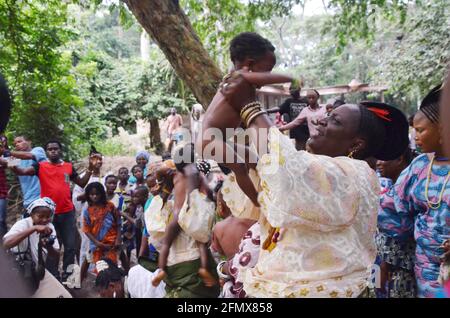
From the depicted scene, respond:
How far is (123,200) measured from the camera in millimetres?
6262

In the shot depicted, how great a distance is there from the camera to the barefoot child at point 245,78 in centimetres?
208

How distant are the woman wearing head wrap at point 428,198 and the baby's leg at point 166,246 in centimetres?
159

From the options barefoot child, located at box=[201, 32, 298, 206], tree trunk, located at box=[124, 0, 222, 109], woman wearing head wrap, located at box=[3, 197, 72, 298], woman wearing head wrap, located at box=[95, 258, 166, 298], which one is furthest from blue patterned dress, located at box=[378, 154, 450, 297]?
woman wearing head wrap, located at box=[3, 197, 72, 298]

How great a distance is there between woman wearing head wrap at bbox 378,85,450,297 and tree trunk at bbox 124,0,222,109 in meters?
2.07

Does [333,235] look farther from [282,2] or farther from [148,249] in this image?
[282,2]

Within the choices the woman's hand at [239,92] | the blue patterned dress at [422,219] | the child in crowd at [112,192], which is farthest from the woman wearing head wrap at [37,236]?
the blue patterned dress at [422,219]

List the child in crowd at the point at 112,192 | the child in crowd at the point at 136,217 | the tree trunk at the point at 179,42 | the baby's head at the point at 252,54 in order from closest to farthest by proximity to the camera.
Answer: the baby's head at the point at 252,54 < the tree trunk at the point at 179,42 < the child in crowd at the point at 136,217 < the child in crowd at the point at 112,192

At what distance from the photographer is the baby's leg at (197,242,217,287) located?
135 inches

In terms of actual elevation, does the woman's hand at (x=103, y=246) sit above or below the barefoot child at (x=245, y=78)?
below

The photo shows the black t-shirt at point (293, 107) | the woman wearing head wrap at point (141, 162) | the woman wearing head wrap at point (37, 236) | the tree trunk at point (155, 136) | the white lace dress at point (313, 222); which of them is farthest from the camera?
the tree trunk at point (155, 136)

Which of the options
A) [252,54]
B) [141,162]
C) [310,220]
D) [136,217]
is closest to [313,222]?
[310,220]

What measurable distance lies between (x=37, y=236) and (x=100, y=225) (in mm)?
972

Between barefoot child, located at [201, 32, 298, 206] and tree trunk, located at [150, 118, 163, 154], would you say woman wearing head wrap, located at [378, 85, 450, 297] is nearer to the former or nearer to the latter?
barefoot child, located at [201, 32, 298, 206]

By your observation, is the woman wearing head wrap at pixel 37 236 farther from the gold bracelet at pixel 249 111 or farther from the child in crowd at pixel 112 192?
the gold bracelet at pixel 249 111
